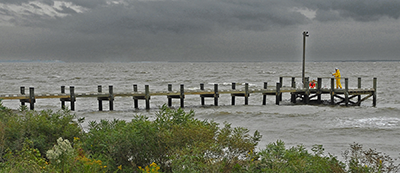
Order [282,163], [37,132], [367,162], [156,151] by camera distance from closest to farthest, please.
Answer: [282,163] < [156,151] < [367,162] < [37,132]

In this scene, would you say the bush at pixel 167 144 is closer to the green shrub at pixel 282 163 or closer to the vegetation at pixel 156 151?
the vegetation at pixel 156 151

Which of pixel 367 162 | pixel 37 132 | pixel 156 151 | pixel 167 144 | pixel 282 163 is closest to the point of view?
pixel 282 163

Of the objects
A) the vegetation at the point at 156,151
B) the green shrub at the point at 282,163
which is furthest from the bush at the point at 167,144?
the green shrub at the point at 282,163

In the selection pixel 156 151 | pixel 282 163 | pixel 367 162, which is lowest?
pixel 367 162

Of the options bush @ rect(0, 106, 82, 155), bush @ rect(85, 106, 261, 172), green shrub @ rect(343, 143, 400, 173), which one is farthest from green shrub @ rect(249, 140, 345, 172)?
bush @ rect(0, 106, 82, 155)

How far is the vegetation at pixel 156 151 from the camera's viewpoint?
580 centimetres

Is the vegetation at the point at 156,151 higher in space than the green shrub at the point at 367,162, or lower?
higher

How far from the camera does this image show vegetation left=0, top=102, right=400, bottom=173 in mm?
5797

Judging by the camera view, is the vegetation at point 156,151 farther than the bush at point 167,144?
No

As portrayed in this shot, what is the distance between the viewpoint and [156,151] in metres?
7.03

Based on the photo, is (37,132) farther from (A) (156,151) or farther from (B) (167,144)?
(B) (167,144)

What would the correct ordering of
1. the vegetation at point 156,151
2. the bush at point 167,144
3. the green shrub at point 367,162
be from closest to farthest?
the vegetation at point 156,151, the bush at point 167,144, the green shrub at point 367,162

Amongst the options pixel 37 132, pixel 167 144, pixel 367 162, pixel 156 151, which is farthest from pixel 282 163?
pixel 37 132

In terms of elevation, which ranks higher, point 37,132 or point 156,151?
point 37,132
